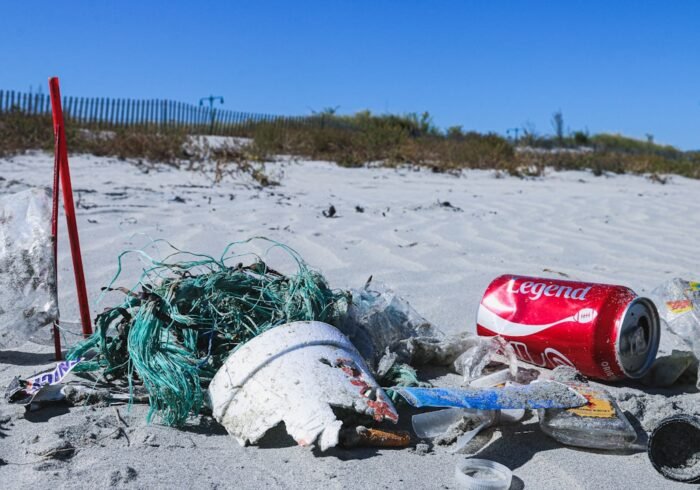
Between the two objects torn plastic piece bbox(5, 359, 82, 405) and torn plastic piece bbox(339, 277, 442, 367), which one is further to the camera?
torn plastic piece bbox(339, 277, 442, 367)

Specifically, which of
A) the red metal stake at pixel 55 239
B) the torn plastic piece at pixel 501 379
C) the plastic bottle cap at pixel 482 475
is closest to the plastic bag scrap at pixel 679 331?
the torn plastic piece at pixel 501 379

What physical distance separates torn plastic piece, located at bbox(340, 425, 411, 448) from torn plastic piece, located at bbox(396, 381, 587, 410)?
0.09m

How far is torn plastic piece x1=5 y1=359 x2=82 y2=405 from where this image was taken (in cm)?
178

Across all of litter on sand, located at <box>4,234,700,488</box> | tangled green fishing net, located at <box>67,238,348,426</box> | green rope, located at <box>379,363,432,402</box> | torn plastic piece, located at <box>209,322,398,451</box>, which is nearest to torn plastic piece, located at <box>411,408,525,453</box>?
litter on sand, located at <box>4,234,700,488</box>

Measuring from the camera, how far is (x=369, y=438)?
5.25 ft

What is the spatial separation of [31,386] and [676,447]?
151 centimetres

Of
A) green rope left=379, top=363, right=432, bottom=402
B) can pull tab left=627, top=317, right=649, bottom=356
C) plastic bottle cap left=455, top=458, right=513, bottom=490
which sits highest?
can pull tab left=627, top=317, right=649, bottom=356

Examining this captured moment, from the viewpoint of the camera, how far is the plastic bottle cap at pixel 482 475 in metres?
1.44

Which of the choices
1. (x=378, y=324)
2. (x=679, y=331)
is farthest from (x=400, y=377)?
(x=679, y=331)

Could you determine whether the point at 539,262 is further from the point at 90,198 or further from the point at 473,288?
the point at 90,198

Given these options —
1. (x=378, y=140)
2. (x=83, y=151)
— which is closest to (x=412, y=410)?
(x=83, y=151)

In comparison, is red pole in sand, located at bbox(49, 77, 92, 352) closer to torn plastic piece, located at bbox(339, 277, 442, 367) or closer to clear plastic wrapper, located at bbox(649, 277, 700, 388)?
torn plastic piece, located at bbox(339, 277, 442, 367)

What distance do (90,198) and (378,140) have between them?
6060 millimetres

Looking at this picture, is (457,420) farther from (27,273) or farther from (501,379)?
(27,273)
